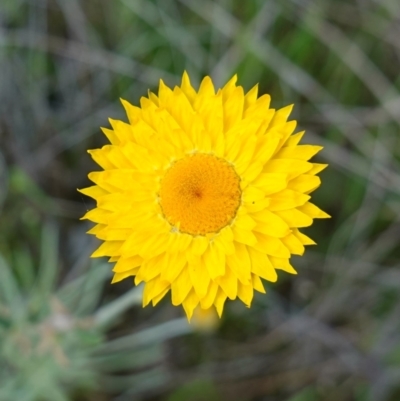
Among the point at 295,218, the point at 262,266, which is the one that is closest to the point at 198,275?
the point at 262,266

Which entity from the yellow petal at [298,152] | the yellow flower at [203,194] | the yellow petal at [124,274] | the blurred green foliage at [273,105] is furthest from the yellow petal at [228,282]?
the blurred green foliage at [273,105]

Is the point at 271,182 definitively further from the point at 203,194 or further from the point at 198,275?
the point at 198,275

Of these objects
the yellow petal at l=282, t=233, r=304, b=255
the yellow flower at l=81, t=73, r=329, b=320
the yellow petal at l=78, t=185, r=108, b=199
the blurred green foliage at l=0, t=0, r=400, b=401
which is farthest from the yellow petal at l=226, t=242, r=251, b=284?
the blurred green foliage at l=0, t=0, r=400, b=401

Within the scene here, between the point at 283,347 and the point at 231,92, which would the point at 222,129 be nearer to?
the point at 231,92

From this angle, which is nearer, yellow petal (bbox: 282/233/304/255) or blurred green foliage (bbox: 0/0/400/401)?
yellow petal (bbox: 282/233/304/255)

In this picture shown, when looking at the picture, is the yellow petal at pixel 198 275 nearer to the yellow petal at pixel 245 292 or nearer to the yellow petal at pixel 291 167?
the yellow petal at pixel 245 292

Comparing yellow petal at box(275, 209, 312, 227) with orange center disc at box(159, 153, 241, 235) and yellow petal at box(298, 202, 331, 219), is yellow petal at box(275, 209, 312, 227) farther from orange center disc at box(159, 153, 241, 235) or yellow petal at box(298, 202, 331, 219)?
orange center disc at box(159, 153, 241, 235)

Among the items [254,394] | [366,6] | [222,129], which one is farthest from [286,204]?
[366,6]
